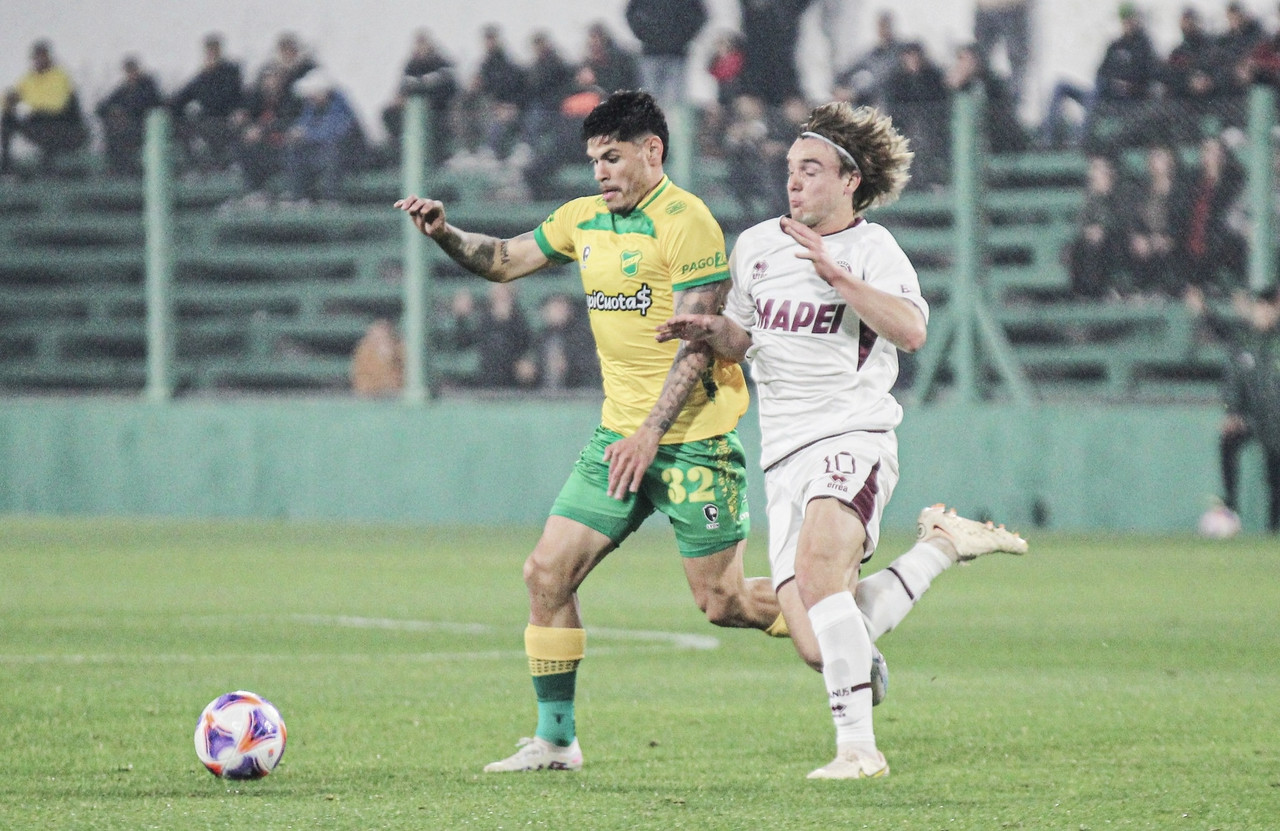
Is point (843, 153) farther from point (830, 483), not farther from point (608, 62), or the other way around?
point (608, 62)

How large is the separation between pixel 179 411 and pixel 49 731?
14132 millimetres

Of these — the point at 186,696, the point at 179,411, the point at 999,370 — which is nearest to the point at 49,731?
the point at 186,696

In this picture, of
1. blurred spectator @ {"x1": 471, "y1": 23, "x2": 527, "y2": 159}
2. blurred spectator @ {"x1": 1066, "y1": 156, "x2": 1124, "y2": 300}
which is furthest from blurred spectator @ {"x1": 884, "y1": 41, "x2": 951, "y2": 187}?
blurred spectator @ {"x1": 471, "y1": 23, "x2": 527, "y2": 159}

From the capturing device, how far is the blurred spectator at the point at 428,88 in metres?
20.6

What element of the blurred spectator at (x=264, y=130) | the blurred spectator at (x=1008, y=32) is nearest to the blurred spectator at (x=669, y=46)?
the blurred spectator at (x=1008, y=32)

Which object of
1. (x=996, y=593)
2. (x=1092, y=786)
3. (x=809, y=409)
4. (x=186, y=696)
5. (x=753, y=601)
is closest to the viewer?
(x=1092, y=786)

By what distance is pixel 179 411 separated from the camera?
21328mm

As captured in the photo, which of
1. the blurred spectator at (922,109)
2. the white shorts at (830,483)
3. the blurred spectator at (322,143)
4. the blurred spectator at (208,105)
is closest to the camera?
the white shorts at (830,483)

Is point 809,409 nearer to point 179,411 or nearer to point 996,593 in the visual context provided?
point 996,593

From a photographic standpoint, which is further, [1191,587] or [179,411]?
[179,411]

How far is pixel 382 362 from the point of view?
20.8 metres

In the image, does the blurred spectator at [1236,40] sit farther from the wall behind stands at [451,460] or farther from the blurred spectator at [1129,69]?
the wall behind stands at [451,460]

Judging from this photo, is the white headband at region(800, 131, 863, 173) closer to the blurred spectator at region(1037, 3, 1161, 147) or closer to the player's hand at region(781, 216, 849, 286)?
the player's hand at region(781, 216, 849, 286)

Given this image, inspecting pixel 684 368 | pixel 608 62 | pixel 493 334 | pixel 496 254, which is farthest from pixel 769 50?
pixel 684 368
